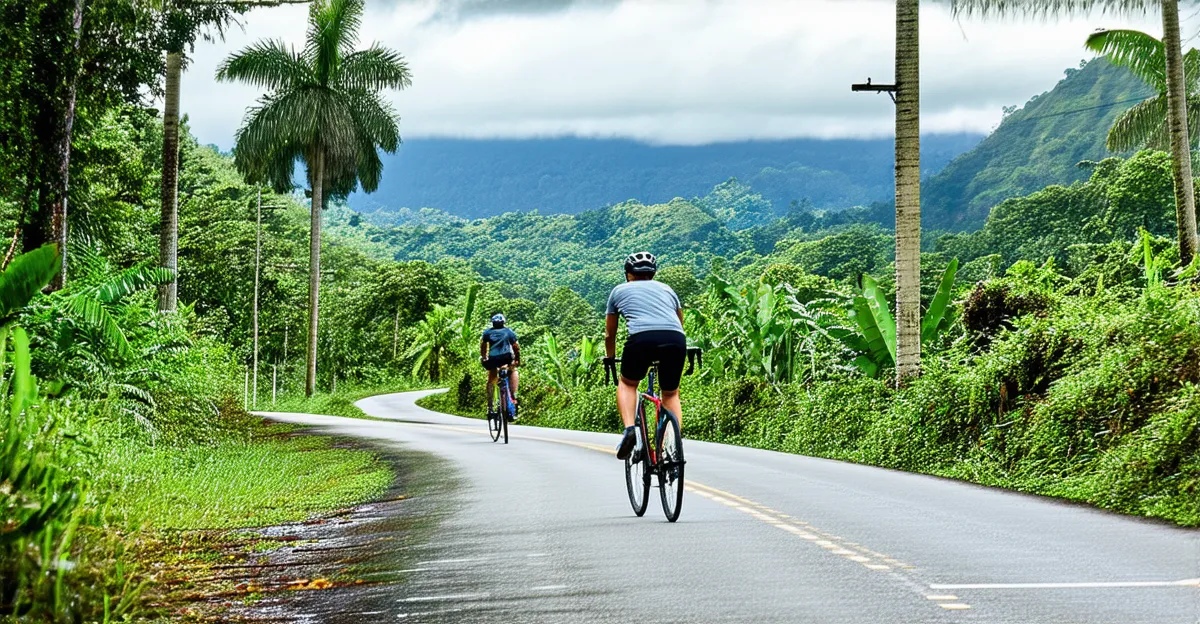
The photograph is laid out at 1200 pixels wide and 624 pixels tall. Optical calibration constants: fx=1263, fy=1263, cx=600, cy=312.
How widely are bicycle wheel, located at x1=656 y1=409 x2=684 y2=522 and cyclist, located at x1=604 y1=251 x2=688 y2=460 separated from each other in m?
0.23

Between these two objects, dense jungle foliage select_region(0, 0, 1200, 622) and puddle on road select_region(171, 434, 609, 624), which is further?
dense jungle foliage select_region(0, 0, 1200, 622)

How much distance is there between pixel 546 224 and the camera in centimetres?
16888

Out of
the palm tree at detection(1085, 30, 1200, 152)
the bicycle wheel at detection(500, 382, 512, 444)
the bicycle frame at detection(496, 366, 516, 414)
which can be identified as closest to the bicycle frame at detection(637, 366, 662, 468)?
the bicycle frame at detection(496, 366, 516, 414)

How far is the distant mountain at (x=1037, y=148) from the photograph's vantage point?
142 metres

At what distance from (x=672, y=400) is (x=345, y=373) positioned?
72556 millimetres

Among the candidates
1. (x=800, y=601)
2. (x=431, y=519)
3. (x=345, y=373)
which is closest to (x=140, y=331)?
(x=431, y=519)

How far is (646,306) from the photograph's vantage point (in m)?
10.6

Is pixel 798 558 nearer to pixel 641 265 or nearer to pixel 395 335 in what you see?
pixel 641 265

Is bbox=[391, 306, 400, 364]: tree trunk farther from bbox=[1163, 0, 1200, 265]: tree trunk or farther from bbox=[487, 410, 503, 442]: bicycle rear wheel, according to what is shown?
bbox=[1163, 0, 1200, 265]: tree trunk

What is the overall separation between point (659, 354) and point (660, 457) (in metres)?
0.85

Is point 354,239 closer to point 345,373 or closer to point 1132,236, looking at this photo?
point 345,373

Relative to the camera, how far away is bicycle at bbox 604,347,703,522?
33.8ft

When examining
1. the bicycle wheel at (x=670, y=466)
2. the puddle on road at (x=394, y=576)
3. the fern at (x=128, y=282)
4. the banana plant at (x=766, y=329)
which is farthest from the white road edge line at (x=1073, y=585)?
the banana plant at (x=766, y=329)

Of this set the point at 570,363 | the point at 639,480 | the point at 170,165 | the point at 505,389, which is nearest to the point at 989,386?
the point at 639,480
